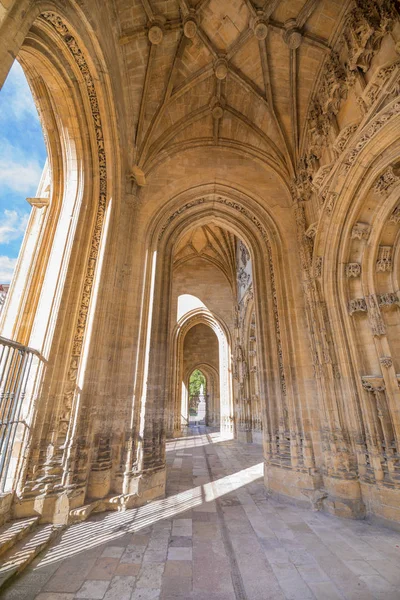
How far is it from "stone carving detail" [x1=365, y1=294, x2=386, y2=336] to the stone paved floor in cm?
297

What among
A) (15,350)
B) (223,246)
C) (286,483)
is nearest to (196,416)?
(223,246)

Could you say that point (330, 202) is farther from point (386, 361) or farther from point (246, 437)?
point (246, 437)

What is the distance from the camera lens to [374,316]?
4.77 m

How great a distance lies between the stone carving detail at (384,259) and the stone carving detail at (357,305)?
0.71 m

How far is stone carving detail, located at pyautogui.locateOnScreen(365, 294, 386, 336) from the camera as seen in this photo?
466 centimetres

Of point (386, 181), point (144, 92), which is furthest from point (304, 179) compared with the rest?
point (144, 92)

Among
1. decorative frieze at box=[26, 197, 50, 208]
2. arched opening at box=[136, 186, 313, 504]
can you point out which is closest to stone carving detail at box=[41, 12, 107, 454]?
arched opening at box=[136, 186, 313, 504]

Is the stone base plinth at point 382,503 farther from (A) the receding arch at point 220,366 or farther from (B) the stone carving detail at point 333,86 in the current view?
(A) the receding arch at point 220,366

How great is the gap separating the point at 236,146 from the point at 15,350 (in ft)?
27.0

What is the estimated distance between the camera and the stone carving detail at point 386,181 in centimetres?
473

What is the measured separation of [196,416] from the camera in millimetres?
33062

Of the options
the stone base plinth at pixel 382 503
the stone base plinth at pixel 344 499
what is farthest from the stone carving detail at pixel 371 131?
the stone base plinth at pixel 344 499

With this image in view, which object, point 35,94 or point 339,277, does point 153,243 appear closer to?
point 35,94

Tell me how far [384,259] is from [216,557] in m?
5.43
